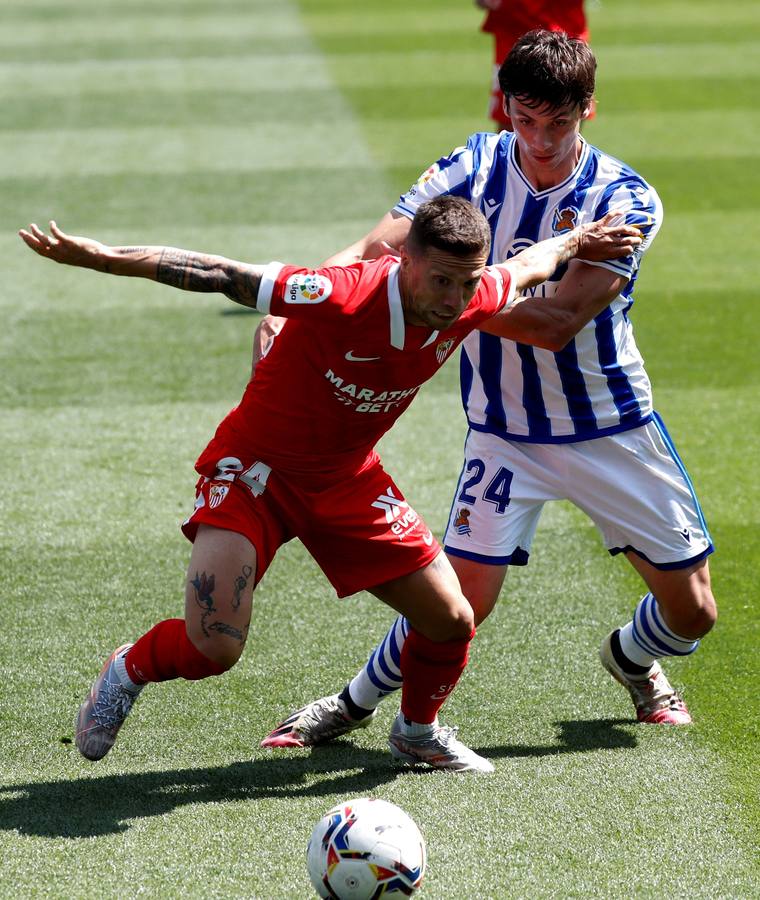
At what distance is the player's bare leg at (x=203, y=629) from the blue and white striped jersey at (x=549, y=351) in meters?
1.11

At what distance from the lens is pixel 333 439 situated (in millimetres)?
4281

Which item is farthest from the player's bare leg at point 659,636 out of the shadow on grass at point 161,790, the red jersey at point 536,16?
the red jersey at point 536,16

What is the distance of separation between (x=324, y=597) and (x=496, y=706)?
43.4 inches

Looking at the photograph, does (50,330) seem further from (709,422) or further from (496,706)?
(496,706)

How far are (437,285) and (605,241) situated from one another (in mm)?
712

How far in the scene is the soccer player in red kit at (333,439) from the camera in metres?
3.98

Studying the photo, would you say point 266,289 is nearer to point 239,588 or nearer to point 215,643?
point 239,588

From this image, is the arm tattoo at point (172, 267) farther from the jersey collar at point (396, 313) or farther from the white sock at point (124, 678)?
the white sock at point (124, 678)

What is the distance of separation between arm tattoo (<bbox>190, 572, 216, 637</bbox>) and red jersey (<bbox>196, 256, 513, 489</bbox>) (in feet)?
1.22

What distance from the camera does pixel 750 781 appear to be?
177 inches

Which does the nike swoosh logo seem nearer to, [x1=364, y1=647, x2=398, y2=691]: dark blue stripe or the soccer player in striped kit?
the soccer player in striped kit

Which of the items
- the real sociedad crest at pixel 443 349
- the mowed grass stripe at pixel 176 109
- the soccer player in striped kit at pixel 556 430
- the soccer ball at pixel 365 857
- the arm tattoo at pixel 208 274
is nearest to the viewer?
the soccer ball at pixel 365 857

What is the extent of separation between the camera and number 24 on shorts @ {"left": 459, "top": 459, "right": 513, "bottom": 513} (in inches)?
187

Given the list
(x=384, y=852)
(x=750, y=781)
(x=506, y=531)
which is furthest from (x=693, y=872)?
(x=506, y=531)
